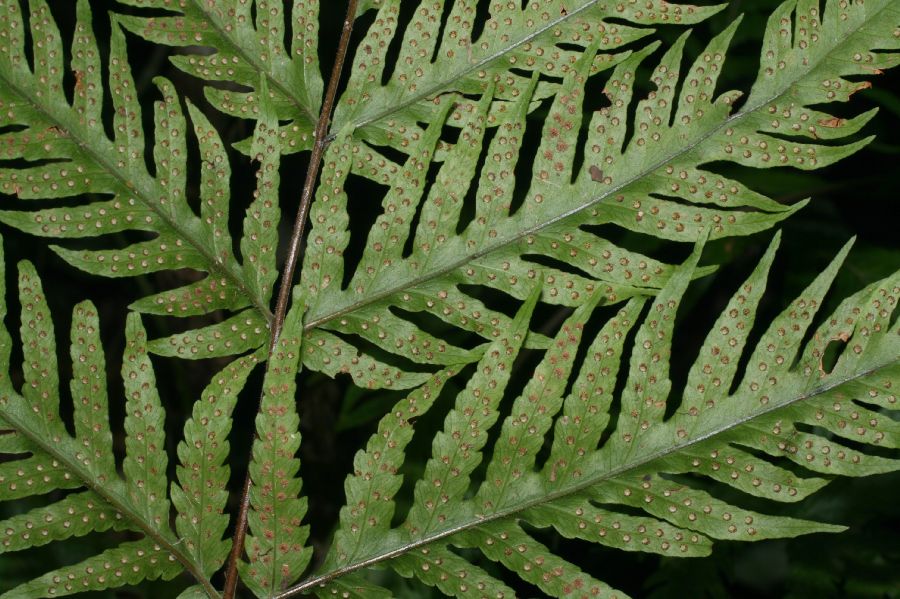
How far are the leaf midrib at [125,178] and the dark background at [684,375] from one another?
110cm

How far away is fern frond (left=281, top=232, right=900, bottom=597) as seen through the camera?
141cm

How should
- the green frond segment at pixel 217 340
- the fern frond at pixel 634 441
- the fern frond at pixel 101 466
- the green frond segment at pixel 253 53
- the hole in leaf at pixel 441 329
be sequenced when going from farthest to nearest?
1. the hole in leaf at pixel 441 329
2. the green frond segment at pixel 253 53
3. the green frond segment at pixel 217 340
4. the fern frond at pixel 101 466
5. the fern frond at pixel 634 441

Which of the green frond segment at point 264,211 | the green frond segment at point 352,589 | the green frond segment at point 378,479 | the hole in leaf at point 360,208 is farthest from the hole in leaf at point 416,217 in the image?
the green frond segment at point 352,589

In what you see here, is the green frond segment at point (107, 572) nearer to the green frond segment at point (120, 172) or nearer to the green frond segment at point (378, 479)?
the green frond segment at point (378, 479)

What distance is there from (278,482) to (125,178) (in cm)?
67

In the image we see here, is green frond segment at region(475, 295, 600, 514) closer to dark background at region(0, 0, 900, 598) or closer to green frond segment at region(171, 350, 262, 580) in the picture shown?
green frond segment at region(171, 350, 262, 580)

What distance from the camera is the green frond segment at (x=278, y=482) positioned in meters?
1.43

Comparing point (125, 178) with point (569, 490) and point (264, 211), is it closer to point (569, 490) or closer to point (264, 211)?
point (264, 211)

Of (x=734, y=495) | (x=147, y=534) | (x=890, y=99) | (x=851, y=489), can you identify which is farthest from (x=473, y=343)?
(x=147, y=534)

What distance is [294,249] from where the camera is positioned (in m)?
1.73

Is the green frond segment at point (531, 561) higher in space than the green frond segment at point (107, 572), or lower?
higher

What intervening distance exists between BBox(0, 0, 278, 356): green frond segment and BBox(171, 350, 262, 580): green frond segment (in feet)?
0.72

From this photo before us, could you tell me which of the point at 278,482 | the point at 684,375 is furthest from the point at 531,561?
the point at 684,375

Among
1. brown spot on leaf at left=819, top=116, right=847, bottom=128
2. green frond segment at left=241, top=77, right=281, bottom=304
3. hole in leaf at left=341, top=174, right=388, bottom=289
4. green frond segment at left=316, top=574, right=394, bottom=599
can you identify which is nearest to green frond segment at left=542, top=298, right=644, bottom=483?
green frond segment at left=316, top=574, right=394, bottom=599
